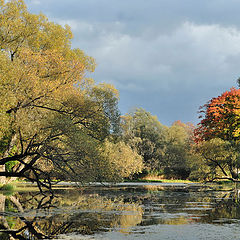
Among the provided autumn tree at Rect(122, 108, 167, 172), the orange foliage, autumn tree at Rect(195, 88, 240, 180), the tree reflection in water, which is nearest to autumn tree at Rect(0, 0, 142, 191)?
the tree reflection in water

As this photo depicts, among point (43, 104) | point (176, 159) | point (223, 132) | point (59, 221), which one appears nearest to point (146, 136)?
point (176, 159)

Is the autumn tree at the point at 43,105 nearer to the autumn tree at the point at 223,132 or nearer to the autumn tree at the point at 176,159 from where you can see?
the autumn tree at the point at 223,132

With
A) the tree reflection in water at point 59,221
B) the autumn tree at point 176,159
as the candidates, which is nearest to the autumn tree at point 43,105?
the tree reflection in water at point 59,221

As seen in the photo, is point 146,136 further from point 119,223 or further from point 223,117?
point 119,223

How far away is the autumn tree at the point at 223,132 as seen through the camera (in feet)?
147

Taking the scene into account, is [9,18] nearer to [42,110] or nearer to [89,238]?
[42,110]

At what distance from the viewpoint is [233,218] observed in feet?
62.7

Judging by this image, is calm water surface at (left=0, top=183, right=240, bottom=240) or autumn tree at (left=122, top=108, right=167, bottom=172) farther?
autumn tree at (left=122, top=108, right=167, bottom=172)

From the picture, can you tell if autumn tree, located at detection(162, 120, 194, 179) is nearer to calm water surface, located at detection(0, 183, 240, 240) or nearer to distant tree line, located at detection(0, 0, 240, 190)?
distant tree line, located at detection(0, 0, 240, 190)

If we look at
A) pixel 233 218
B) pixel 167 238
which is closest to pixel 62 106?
pixel 233 218

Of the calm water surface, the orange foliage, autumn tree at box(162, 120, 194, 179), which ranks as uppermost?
the orange foliage

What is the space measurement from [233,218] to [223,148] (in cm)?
2696

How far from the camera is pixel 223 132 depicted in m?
54.4

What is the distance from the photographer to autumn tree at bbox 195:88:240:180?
4481 centimetres
